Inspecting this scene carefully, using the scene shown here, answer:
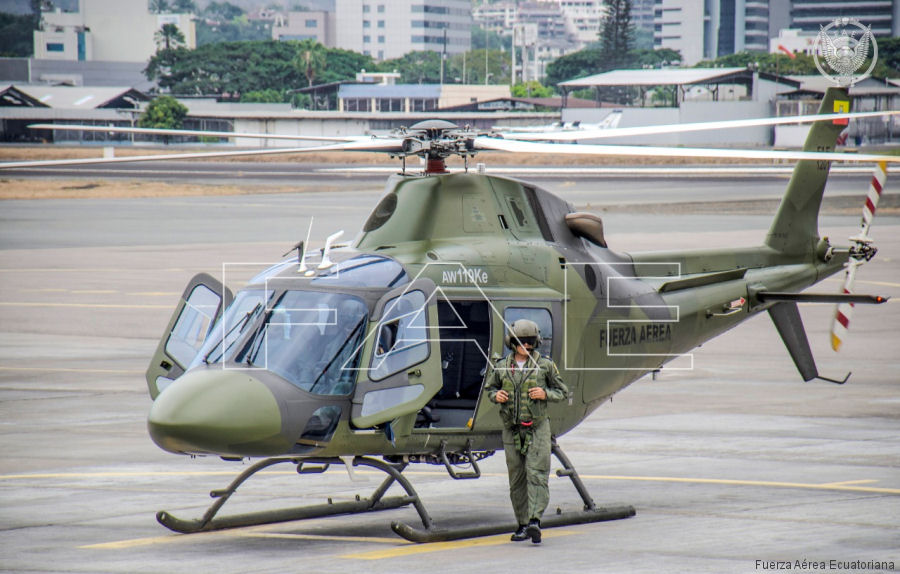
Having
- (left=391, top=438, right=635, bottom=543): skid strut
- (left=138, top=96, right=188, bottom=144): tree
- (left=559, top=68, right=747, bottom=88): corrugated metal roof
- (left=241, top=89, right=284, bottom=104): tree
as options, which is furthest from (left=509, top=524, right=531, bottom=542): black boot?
(left=241, top=89, right=284, bottom=104): tree

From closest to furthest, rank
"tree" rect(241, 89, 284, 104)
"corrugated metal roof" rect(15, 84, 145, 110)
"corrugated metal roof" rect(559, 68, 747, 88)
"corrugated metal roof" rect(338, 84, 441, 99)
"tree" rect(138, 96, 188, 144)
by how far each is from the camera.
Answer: "corrugated metal roof" rect(559, 68, 747, 88) → "tree" rect(138, 96, 188, 144) → "corrugated metal roof" rect(15, 84, 145, 110) → "tree" rect(241, 89, 284, 104) → "corrugated metal roof" rect(338, 84, 441, 99)

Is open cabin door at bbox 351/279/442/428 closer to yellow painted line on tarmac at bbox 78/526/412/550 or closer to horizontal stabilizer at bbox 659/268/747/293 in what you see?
yellow painted line on tarmac at bbox 78/526/412/550

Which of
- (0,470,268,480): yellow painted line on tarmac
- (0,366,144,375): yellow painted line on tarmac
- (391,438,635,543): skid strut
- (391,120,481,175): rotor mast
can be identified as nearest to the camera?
(391,438,635,543): skid strut

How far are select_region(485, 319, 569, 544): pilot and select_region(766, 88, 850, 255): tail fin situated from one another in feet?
23.3

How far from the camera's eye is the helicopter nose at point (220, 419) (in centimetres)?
999

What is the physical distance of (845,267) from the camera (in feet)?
59.4

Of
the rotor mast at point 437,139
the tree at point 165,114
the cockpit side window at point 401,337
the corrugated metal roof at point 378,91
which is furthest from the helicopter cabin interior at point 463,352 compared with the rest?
the corrugated metal roof at point 378,91

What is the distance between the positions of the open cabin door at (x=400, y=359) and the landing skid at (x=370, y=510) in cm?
55

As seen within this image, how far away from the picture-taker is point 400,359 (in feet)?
35.5

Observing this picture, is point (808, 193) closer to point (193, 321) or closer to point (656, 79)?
point (193, 321)

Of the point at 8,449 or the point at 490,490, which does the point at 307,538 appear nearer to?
the point at 490,490

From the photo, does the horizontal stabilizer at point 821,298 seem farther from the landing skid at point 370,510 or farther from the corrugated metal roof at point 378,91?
the corrugated metal roof at point 378,91

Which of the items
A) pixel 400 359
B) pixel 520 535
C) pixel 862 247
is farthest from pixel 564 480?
pixel 862 247

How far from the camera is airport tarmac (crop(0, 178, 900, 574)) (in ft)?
34.2
